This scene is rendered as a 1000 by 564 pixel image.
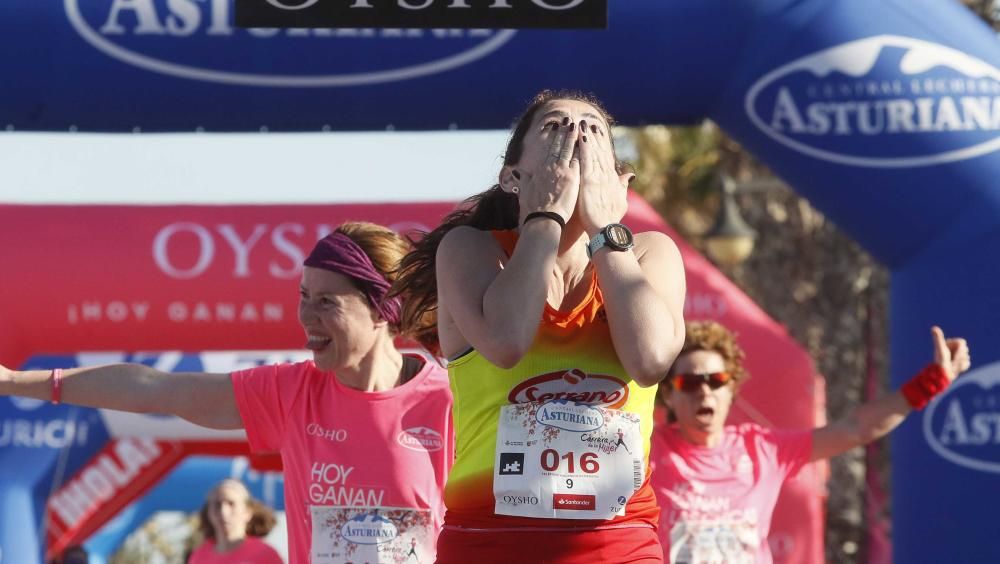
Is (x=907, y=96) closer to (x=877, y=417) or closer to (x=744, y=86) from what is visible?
(x=744, y=86)

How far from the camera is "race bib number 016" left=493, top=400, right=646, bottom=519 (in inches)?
100.0

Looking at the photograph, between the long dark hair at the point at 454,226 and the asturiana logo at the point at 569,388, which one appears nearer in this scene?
the asturiana logo at the point at 569,388

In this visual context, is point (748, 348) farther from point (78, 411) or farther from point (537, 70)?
point (78, 411)

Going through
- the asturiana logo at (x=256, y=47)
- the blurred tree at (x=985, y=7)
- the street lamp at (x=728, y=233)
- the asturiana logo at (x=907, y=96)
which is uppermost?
the blurred tree at (x=985, y=7)

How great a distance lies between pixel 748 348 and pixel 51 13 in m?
3.29

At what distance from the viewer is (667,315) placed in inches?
Result: 102

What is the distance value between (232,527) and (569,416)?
5.06 metres

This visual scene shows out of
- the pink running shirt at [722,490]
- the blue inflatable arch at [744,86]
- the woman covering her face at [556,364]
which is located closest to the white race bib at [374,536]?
the woman covering her face at [556,364]

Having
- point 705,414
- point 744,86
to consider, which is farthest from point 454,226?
point 744,86

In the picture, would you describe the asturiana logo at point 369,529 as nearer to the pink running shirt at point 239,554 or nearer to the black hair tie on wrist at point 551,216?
the black hair tie on wrist at point 551,216

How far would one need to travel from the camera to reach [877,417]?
463 centimetres

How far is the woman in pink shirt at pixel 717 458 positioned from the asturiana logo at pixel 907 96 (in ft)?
3.22

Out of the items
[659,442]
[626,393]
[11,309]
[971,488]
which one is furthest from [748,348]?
[626,393]

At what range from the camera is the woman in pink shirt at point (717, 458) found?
4.86 meters
